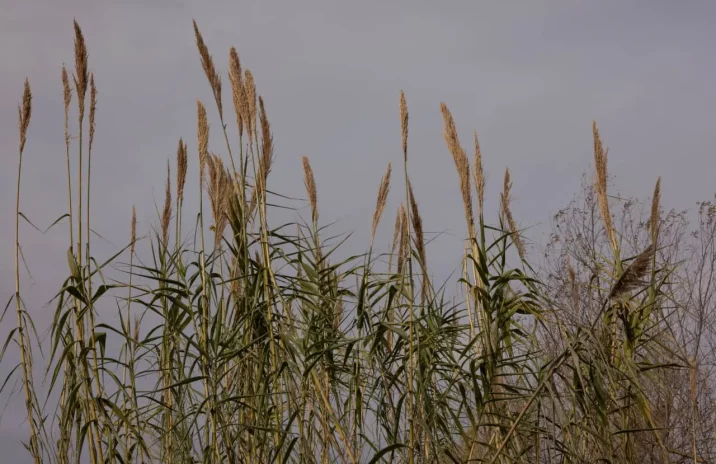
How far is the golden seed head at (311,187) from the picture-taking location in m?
→ 3.16

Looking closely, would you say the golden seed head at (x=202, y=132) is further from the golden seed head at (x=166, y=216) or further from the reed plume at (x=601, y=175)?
the reed plume at (x=601, y=175)

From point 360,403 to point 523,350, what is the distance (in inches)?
24.6

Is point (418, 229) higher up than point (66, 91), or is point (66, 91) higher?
point (66, 91)

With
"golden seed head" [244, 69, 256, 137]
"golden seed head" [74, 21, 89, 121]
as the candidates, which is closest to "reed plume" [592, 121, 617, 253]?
"golden seed head" [244, 69, 256, 137]

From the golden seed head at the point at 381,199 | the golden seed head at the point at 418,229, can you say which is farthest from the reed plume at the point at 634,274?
the golden seed head at the point at 381,199

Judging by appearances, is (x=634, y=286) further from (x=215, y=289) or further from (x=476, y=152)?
(x=215, y=289)

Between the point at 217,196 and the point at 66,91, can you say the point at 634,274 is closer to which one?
the point at 217,196

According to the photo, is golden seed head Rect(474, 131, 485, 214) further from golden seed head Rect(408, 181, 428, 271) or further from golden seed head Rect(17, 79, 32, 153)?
golden seed head Rect(17, 79, 32, 153)

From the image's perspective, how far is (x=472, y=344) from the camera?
8.37 feet

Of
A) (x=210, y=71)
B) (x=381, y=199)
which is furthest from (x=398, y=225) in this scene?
(x=210, y=71)

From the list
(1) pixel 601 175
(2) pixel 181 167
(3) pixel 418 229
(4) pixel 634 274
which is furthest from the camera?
(1) pixel 601 175

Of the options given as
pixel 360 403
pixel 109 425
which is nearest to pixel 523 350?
pixel 360 403

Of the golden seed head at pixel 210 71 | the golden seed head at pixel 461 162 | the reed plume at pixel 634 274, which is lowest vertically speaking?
the reed plume at pixel 634 274

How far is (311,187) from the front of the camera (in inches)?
126
